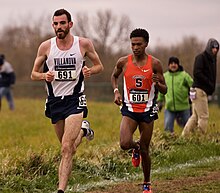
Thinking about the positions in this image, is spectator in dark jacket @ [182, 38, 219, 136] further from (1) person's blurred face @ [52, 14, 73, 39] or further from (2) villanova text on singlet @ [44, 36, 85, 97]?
(1) person's blurred face @ [52, 14, 73, 39]

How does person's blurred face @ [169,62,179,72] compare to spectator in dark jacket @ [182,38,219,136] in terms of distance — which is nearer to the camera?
spectator in dark jacket @ [182,38,219,136]

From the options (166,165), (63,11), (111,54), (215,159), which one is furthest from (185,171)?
(111,54)

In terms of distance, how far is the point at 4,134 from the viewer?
16.1 metres

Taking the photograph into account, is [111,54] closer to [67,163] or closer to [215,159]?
[215,159]

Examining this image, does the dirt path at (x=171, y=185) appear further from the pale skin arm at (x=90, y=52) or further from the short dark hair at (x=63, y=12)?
the short dark hair at (x=63, y=12)

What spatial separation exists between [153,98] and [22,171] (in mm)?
2052

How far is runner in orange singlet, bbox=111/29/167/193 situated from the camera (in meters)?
8.45

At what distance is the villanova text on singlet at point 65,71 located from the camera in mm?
7996

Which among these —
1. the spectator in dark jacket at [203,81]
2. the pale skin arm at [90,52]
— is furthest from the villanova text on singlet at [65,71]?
the spectator in dark jacket at [203,81]

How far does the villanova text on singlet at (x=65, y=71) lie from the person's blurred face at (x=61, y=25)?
20 cm

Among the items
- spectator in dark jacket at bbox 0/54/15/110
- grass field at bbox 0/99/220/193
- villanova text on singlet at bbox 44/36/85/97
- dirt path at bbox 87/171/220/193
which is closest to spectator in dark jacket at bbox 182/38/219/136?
grass field at bbox 0/99/220/193

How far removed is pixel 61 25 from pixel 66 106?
0.99m

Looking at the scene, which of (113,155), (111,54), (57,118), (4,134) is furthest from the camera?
(111,54)

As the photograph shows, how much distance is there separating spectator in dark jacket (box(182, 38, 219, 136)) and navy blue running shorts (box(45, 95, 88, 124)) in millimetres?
5800
